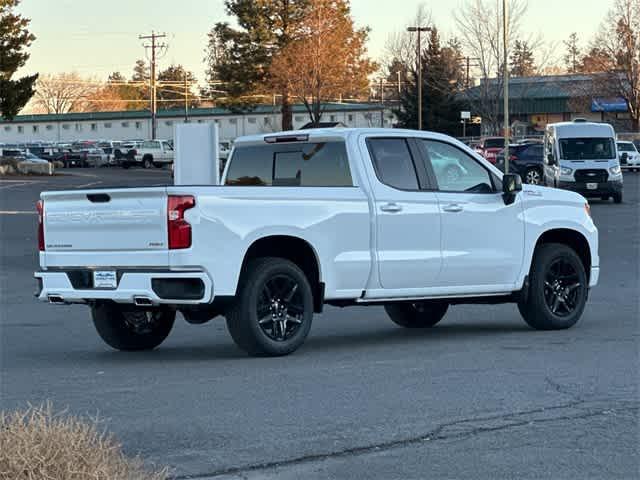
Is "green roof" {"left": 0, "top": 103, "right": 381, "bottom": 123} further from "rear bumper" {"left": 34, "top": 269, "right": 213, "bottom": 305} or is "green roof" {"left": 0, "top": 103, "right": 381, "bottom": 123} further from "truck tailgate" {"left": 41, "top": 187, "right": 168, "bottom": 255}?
"rear bumper" {"left": 34, "top": 269, "right": 213, "bottom": 305}

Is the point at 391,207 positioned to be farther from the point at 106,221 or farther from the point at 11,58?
the point at 11,58

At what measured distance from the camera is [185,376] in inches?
396

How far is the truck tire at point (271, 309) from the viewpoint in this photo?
10.7 meters

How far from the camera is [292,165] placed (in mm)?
12164

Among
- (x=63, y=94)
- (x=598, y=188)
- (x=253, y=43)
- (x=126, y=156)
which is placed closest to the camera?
(x=598, y=188)

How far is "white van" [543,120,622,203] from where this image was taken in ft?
139

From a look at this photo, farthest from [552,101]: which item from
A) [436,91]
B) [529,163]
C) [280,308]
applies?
[280,308]

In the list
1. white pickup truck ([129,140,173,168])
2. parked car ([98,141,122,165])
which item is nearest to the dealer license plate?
white pickup truck ([129,140,173,168])

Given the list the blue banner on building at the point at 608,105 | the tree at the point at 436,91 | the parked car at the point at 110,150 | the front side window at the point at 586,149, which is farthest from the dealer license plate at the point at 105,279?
the blue banner on building at the point at 608,105

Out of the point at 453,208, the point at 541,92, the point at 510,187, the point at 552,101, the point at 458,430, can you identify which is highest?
the point at 541,92

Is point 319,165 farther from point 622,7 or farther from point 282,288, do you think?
point 622,7

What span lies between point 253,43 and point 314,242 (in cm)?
7458

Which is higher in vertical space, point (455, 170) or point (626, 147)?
point (626, 147)

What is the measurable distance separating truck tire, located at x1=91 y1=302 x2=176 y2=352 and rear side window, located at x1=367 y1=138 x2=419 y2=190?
7.21 ft
